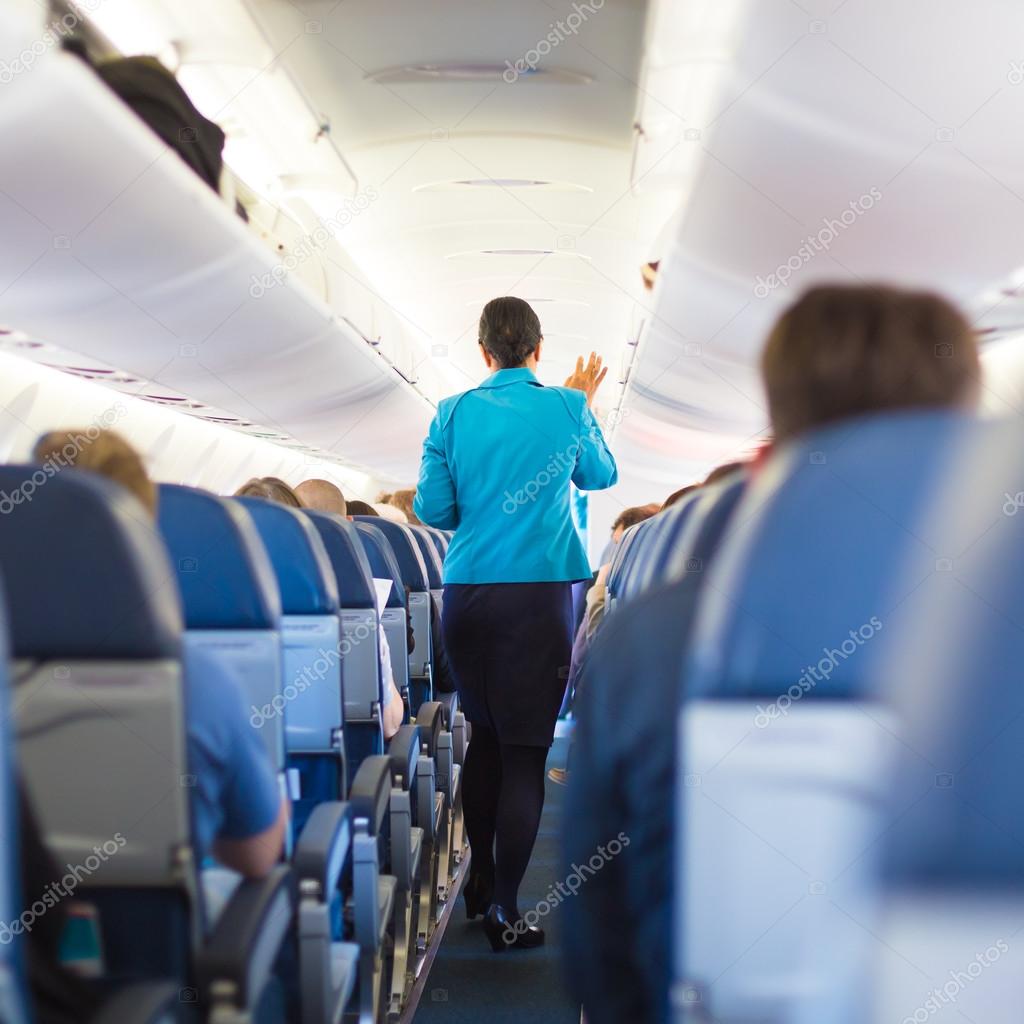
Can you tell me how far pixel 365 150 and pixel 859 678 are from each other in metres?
6.09

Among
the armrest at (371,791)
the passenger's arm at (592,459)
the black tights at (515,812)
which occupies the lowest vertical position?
the black tights at (515,812)

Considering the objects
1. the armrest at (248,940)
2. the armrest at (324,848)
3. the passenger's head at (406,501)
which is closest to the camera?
the armrest at (248,940)

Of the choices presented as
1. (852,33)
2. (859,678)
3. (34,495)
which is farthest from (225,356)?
(859,678)

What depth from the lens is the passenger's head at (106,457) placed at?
64.9 inches

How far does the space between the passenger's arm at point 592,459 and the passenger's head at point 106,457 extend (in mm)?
1731

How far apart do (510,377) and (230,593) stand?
5.51 feet

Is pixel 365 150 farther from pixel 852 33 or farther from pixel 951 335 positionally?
pixel 951 335

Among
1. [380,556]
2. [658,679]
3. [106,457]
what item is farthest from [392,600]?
[658,679]

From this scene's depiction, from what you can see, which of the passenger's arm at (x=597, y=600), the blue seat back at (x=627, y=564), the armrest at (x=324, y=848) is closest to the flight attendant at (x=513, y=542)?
the blue seat back at (x=627, y=564)

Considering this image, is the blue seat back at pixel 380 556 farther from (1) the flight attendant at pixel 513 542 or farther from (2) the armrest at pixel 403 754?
(2) the armrest at pixel 403 754

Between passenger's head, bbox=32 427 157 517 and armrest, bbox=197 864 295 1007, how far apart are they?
595 millimetres

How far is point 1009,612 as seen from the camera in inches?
43.6

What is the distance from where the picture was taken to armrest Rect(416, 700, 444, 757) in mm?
3579

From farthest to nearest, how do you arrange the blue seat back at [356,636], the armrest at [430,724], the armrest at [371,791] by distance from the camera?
the armrest at [430,724]
the blue seat back at [356,636]
the armrest at [371,791]
